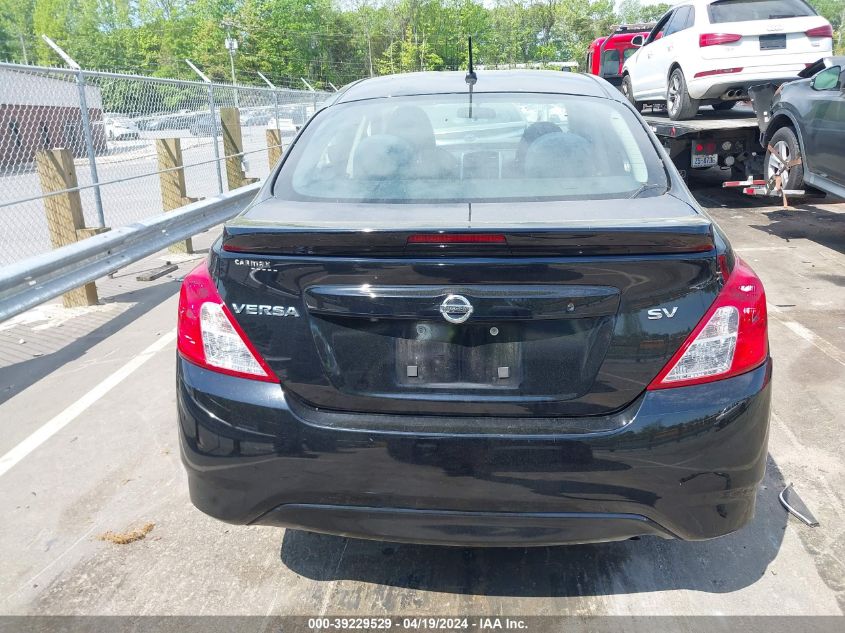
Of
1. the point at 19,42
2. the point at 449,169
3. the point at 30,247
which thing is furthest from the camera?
the point at 19,42

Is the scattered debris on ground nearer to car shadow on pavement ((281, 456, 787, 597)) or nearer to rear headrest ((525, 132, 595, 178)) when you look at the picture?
car shadow on pavement ((281, 456, 787, 597))

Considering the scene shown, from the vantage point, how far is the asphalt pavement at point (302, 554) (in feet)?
8.52

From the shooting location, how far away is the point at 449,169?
2.85 m

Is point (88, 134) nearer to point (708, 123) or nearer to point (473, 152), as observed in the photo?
point (473, 152)

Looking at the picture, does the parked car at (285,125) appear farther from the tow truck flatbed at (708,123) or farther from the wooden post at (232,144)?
the tow truck flatbed at (708,123)

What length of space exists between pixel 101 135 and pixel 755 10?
8065 millimetres

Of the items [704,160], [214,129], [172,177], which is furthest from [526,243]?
[214,129]

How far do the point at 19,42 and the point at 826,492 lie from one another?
359 feet

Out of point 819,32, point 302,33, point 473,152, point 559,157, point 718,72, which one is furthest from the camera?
point 302,33

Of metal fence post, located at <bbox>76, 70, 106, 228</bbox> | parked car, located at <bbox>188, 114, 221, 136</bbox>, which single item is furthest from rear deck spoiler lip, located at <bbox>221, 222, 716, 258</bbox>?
parked car, located at <bbox>188, 114, 221, 136</bbox>

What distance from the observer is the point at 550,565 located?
9.12 ft

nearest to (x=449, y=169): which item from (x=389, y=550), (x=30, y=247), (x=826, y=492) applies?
(x=389, y=550)

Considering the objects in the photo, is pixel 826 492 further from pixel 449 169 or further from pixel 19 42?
pixel 19 42

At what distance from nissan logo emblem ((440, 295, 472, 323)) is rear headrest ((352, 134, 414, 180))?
0.87 meters
